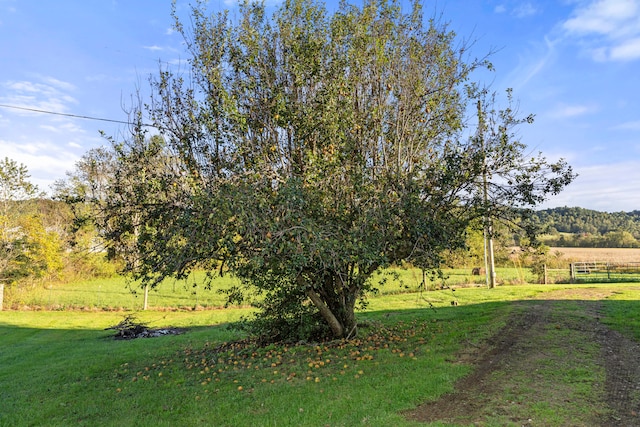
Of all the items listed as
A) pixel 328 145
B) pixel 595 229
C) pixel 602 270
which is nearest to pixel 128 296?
pixel 328 145

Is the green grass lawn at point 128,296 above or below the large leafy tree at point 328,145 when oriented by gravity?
below

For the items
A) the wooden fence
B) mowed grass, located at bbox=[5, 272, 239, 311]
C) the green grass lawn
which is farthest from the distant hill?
mowed grass, located at bbox=[5, 272, 239, 311]

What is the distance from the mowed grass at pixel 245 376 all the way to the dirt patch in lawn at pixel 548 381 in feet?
1.33

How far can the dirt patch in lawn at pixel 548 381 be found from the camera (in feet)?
15.8

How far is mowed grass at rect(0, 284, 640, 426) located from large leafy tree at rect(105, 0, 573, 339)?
1753 millimetres

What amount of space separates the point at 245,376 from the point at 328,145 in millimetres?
4561

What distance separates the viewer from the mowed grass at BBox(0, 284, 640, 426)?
5672 mm

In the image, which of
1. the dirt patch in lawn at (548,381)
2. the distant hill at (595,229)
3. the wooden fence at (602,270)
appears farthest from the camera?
the distant hill at (595,229)

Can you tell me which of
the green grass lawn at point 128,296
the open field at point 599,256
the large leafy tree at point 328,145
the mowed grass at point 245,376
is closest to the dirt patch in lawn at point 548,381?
the mowed grass at point 245,376

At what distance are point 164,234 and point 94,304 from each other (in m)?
20.3

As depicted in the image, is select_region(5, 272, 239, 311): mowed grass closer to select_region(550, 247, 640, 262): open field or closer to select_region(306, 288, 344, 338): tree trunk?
select_region(306, 288, 344, 338): tree trunk

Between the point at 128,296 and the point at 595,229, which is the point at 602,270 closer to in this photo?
the point at 595,229

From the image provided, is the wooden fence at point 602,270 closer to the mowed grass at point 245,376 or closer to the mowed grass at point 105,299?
the mowed grass at point 245,376

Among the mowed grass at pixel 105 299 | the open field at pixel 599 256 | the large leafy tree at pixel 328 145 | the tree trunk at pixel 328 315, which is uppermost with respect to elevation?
the large leafy tree at pixel 328 145
